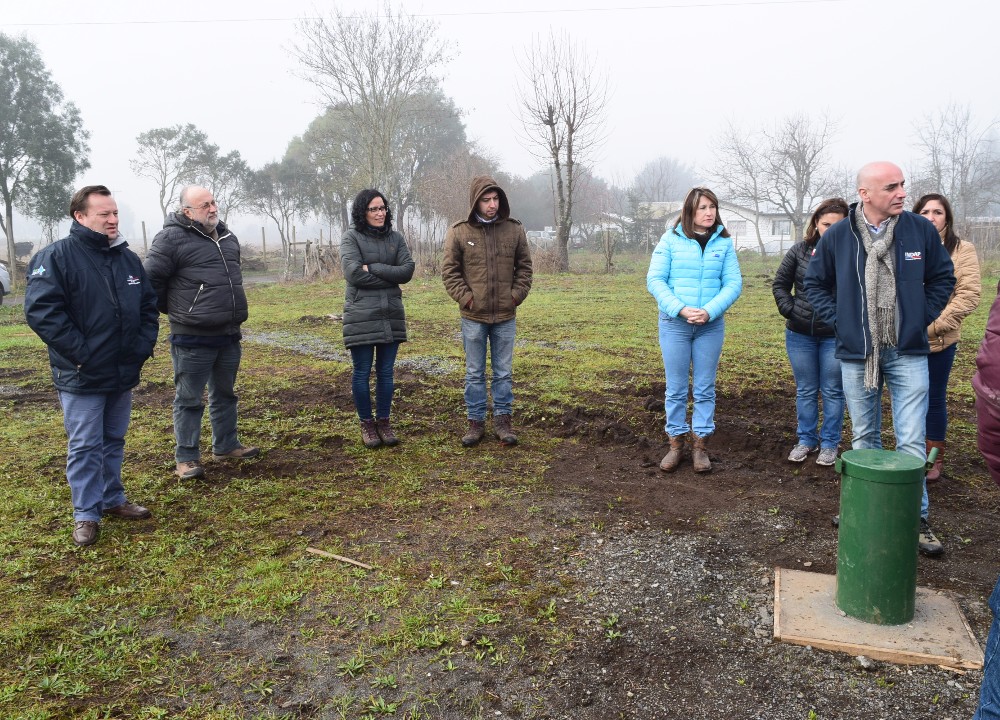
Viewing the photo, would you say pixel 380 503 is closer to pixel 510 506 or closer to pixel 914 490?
pixel 510 506

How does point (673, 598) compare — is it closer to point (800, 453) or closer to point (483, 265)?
→ point (800, 453)

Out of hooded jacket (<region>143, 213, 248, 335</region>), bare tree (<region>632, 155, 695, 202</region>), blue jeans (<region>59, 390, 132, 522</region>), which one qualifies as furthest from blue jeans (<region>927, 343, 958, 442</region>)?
bare tree (<region>632, 155, 695, 202</region>)

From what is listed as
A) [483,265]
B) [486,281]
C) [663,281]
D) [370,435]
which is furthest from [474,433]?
[663,281]

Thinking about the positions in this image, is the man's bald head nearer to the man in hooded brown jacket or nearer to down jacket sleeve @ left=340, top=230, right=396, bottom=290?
the man in hooded brown jacket

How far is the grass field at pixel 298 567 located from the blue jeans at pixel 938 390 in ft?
2.83

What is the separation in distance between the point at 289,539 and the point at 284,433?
234 centimetres

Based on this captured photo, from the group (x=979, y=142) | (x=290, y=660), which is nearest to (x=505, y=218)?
(x=290, y=660)

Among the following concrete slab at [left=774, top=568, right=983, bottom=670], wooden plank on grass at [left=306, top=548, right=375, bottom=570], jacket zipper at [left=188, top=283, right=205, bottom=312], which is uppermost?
jacket zipper at [left=188, top=283, right=205, bottom=312]

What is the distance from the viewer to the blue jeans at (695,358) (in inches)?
202

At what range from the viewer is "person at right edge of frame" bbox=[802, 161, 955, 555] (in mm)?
3818

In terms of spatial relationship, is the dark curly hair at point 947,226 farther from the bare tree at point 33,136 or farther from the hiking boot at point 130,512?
the bare tree at point 33,136

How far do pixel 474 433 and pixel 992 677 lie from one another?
431 centimetres

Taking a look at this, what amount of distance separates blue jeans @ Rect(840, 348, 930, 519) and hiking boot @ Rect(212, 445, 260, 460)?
434cm

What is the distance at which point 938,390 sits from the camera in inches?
196
